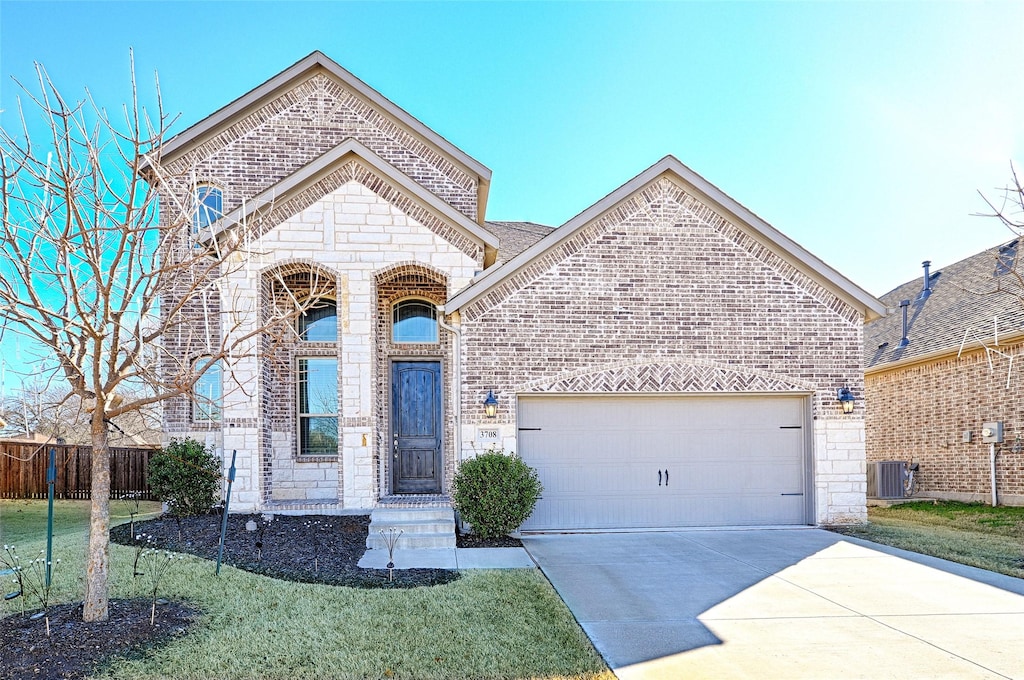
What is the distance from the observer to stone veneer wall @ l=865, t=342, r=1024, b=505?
42.6ft

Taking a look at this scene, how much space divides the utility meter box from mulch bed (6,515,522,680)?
9.61 metres

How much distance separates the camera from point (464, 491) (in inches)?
395

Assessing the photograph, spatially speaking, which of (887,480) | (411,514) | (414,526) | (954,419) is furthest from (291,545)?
(954,419)

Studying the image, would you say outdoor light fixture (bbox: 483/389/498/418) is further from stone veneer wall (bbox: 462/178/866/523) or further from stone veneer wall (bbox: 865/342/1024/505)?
stone veneer wall (bbox: 865/342/1024/505)

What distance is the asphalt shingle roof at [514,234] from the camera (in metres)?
16.1

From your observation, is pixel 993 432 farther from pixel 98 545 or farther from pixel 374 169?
pixel 98 545

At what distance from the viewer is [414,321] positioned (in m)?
13.0

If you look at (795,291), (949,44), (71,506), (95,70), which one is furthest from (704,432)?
(71,506)

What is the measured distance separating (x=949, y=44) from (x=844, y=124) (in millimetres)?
3809

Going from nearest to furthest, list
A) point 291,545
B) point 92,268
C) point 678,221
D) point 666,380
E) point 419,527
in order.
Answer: point 92,268
point 291,545
point 419,527
point 666,380
point 678,221

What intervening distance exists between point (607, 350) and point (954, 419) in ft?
27.1

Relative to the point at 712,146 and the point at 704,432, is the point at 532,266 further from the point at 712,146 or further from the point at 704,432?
the point at 712,146

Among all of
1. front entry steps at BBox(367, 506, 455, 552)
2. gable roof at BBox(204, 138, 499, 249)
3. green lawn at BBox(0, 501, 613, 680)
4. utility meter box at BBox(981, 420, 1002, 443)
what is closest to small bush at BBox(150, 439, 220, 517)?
front entry steps at BBox(367, 506, 455, 552)

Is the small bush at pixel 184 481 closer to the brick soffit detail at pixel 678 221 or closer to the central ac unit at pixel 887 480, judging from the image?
the brick soffit detail at pixel 678 221
